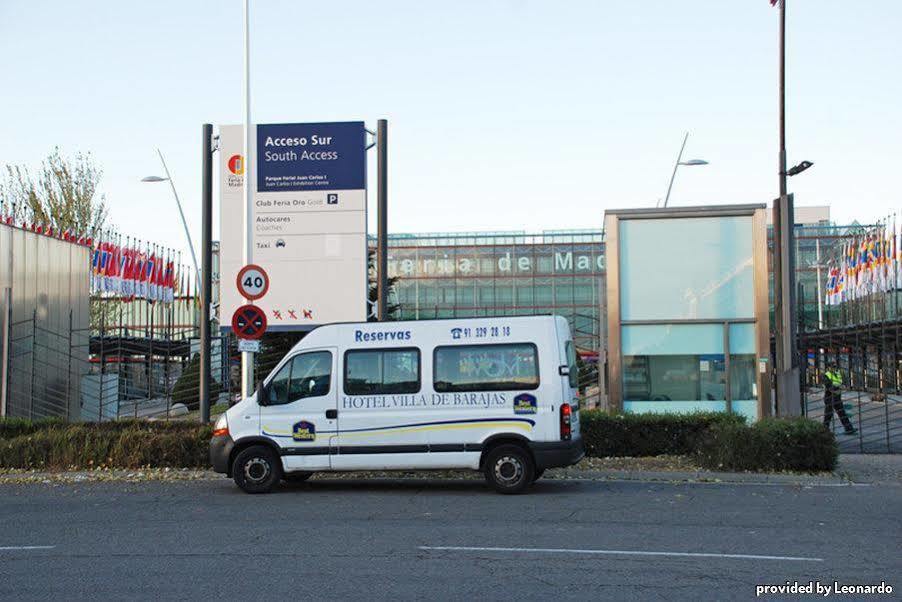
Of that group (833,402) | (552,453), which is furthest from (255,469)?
(833,402)

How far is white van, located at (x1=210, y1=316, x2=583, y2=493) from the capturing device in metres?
13.1

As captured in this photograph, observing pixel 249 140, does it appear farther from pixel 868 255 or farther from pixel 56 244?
pixel 868 255

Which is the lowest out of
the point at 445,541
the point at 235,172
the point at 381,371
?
the point at 445,541

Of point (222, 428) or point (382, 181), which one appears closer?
point (222, 428)

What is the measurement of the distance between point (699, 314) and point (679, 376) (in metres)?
1.30

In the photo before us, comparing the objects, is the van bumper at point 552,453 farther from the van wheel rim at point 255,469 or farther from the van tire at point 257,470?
the van wheel rim at point 255,469

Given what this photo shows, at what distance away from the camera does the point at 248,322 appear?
56.2 ft

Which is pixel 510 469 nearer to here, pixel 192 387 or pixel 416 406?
pixel 416 406

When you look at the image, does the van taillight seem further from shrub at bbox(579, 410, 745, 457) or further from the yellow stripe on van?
shrub at bbox(579, 410, 745, 457)

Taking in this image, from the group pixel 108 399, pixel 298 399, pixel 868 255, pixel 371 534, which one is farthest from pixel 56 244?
pixel 868 255

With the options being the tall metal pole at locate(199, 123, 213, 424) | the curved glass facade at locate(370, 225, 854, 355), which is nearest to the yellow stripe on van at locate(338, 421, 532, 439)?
the tall metal pole at locate(199, 123, 213, 424)

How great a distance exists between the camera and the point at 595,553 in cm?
888

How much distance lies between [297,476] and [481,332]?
3.40 metres

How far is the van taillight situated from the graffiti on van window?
1.21 meters
